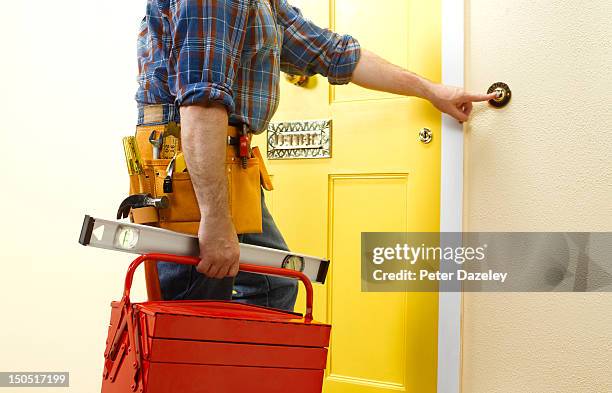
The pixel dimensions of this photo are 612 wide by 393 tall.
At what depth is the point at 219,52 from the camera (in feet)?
4.71

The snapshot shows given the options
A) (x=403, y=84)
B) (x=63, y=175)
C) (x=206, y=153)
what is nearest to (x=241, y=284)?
(x=206, y=153)

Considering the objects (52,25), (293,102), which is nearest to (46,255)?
(52,25)

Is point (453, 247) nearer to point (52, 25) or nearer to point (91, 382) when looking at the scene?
point (91, 382)

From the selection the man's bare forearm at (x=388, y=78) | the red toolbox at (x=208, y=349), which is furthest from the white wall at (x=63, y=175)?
the red toolbox at (x=208, y=349)

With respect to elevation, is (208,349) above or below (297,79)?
below

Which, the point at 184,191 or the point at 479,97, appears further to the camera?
the point at 479,97

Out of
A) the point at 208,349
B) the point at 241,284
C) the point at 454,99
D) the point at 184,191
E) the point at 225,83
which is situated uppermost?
the point at 454,99

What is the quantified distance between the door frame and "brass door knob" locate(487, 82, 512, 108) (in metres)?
0.10

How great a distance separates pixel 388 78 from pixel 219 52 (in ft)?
2.16

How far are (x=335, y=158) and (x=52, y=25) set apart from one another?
140cm

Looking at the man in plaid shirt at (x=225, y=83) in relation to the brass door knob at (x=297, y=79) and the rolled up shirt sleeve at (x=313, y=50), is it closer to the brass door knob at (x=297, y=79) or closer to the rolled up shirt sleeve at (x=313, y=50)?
the rolled up shirt sleeve at (x=313, y=50)

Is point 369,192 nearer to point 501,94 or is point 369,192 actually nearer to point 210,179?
point 501,94

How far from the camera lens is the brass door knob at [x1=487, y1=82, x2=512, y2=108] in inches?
73.4

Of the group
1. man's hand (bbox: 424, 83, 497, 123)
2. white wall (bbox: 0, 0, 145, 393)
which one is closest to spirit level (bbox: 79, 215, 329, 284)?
man's hand (bbox: 424, 83, 497, 123)
